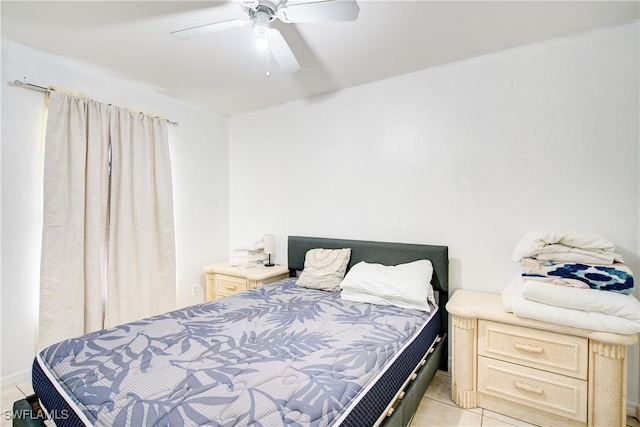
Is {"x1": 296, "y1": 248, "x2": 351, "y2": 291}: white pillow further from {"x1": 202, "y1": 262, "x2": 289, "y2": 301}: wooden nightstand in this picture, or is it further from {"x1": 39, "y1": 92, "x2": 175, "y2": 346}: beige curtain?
{"x1": 39, "y1": 92, "x2": 175, "y2": 346}: beige curtain

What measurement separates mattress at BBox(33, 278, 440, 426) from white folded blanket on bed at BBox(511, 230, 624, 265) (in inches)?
32.5

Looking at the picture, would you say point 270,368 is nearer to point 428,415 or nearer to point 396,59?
point 428,415

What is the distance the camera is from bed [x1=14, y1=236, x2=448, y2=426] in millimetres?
1096

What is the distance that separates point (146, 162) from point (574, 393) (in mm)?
3728

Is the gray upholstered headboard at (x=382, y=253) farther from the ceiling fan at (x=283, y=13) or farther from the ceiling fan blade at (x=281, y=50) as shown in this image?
the ceiling fan at (x=283, y=13)

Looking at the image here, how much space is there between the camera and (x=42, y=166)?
7.93ft

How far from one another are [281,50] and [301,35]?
0.35 metres

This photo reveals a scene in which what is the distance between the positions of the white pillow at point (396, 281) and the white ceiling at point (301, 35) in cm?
169

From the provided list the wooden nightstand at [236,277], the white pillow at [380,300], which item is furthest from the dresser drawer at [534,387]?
the wooden nightstand at [236,277]

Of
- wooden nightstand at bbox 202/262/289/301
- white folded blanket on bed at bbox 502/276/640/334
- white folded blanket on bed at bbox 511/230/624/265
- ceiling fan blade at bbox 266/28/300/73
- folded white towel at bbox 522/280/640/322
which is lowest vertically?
wooden nightstand at bbox 202/262/289/301

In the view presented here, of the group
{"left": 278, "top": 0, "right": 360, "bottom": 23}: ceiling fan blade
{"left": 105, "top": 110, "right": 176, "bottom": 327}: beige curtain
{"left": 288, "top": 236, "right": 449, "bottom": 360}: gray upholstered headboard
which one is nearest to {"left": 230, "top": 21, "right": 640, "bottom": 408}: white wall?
{"left": 288, "top": 236, "right": 449, "bottom": 360}: gray upholstered headboard

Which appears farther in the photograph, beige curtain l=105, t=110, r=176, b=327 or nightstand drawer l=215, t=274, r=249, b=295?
nightstand drawer l=215, t=274, r=249, b=295

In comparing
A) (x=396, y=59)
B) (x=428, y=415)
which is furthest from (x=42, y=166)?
(x=428, y=415)

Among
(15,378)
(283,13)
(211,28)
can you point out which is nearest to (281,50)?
(283,13)
